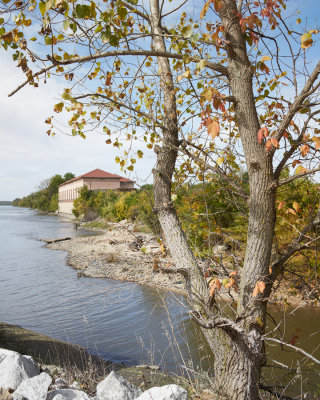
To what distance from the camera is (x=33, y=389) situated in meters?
2.82

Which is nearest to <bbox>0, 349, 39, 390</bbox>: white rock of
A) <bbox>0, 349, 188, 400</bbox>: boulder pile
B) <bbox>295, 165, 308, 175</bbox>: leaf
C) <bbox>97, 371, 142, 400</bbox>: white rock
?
<bbox>0, 349, 188, 400</bbox>: boulder pile

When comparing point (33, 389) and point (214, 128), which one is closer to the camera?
point (214, 128)

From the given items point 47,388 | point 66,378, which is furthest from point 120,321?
point 47,388

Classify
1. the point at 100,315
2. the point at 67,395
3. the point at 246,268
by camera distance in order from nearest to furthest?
the point at 246,268, the point at 67,395, the point at 100,315

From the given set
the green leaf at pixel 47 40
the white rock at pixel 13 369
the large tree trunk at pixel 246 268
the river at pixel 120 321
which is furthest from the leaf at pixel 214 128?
the white rock at pixel 13 369

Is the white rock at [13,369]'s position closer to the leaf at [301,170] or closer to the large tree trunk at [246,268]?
the large tree trunk at [246,268]

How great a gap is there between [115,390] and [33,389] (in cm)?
73

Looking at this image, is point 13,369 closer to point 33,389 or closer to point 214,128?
point 33,389

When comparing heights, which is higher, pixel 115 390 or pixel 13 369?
pixel 13 369

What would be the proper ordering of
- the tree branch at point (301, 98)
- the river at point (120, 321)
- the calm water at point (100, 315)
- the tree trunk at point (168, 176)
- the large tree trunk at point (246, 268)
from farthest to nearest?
the calm water at point (100, 315) → the river at point (120, 321) → the tree trunk at point (168, 176) → the large tree trunk at point (246, 268) → the tree branch at point (301, 98)

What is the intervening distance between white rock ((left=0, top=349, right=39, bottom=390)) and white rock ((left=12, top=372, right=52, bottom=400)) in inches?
11.0

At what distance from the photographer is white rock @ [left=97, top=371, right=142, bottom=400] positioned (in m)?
3.03

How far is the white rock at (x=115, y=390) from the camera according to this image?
3025 mm

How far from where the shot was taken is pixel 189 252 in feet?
9.41
